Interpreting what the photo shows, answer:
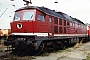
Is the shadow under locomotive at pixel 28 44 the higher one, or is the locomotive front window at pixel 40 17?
the locomotive front window at pixel 40 17

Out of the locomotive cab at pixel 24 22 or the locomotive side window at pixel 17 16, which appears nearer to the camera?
the locomotive cab at pixel 24 22

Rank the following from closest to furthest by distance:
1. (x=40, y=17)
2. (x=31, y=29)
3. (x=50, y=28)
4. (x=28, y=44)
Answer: (x=28, y=44), (x=31, y=29), (x=40, y=17), (x=50, y=28)

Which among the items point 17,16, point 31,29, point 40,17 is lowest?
point 31,29

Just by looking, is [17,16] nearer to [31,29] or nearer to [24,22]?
[24,22]

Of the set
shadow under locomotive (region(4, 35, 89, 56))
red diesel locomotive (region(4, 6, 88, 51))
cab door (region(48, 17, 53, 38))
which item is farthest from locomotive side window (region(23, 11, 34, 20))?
cab door (region(48, 17, 53, 38))

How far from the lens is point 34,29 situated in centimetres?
1212

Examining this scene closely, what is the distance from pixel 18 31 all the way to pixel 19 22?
0.61m

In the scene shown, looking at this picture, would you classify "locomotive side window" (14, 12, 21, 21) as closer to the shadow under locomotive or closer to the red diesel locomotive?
the red diesel locomotive

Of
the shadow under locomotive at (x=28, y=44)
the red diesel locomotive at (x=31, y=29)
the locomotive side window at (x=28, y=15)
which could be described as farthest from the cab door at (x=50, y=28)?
the locomotive side window at (x=28, y=15)

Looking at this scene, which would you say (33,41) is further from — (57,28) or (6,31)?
(6,31)

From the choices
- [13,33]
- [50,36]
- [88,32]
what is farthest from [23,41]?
[88,32]

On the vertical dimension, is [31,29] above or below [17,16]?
below

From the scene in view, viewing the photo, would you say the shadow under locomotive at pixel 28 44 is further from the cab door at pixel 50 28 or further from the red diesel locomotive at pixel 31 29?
the cab door at pixel 50 28

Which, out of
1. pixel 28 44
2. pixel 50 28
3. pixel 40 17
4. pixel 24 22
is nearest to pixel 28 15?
pixel 24 22
